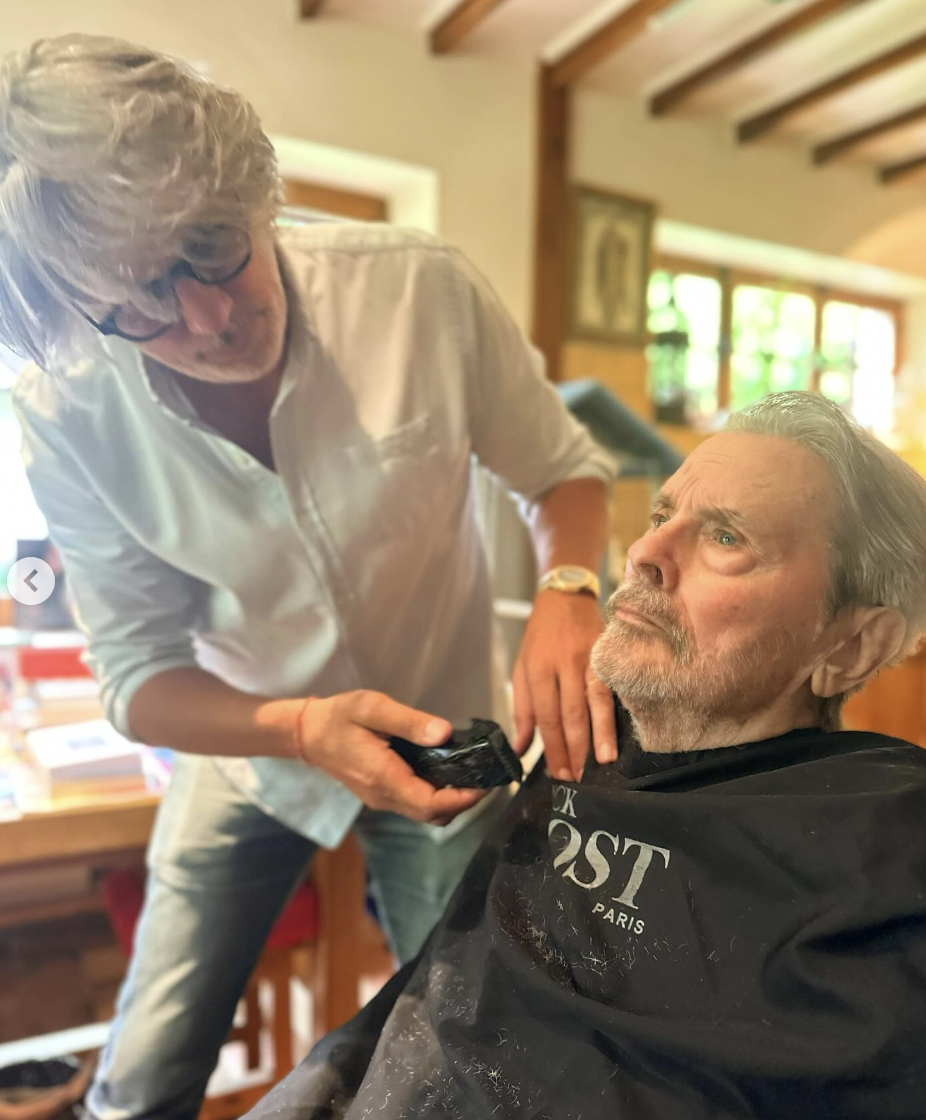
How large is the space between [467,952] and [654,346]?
7.76 ft

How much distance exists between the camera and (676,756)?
0.78m

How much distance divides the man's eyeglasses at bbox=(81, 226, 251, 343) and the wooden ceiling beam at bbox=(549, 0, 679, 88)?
1696mm

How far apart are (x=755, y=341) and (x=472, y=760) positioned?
2795 millimetres

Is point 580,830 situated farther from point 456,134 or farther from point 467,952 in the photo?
point 456,134

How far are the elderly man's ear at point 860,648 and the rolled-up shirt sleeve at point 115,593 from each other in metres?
0.68

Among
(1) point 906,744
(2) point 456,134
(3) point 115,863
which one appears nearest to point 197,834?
(1) point 906,744

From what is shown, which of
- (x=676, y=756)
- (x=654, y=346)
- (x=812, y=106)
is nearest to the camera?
(x=676, y=756)

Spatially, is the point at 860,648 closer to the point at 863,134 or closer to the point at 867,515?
the point at 867,515

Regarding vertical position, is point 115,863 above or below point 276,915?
below

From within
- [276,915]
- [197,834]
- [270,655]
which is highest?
[270,655]

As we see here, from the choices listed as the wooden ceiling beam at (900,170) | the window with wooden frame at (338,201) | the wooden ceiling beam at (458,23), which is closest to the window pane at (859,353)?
the wooden ceiling beam at (900,170)

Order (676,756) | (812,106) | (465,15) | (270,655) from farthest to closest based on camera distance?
(812,106), (465,15), (270,655), (676,756)

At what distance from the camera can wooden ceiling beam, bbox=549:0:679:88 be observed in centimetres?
195

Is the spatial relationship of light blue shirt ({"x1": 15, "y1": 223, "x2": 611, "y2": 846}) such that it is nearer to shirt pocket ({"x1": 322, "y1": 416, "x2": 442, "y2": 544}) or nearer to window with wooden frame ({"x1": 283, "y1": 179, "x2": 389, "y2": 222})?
shirt pocket ({"x1": 322, "y1": 416, "x2": 442, "y2": 544})
